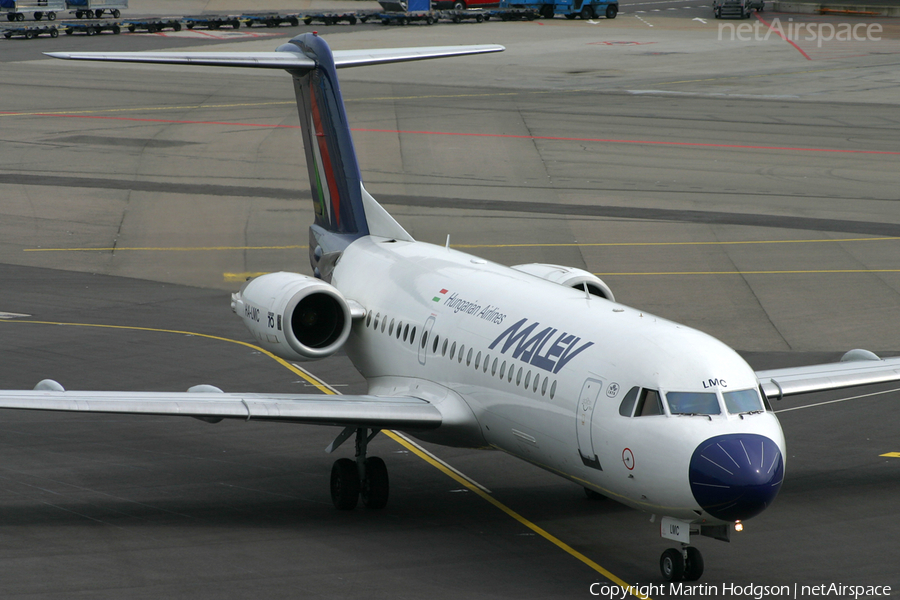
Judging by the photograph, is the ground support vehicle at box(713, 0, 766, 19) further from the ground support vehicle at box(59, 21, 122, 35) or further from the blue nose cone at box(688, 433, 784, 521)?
the blue nose cone at box(688, 433, 784, 521)

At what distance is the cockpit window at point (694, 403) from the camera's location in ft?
47.7

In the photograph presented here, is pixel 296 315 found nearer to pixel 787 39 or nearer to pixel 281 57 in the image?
pixel 281 57

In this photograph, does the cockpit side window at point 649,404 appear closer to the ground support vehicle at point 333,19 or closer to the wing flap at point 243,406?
the wing flap at point 243,406

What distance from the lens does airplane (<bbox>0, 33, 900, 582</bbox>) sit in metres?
14.5

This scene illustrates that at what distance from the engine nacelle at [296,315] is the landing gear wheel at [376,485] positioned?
7.58ft

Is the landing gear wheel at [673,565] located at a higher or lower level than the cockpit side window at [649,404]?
lower

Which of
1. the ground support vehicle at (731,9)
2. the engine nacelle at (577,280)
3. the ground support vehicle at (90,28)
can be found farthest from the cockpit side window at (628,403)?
the ground support vehicle at (731,9)

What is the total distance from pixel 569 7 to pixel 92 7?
127 ft

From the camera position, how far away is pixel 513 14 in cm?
9794

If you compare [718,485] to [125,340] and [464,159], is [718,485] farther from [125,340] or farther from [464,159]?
[464,159]

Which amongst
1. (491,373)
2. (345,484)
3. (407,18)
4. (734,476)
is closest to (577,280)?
(491,373)

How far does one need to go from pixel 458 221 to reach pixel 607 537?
23.8 m

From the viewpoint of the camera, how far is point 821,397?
25453mm

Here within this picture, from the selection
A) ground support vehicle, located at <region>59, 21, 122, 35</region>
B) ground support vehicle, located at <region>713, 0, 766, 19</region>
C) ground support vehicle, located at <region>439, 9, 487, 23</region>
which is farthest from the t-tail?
ground support vehicle, located at <region>713, 0, 766, 19</region>
